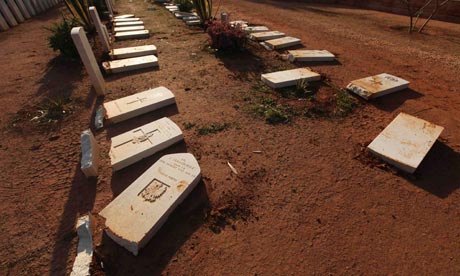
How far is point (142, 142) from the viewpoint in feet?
8.69

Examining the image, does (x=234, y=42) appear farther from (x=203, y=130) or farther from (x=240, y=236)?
(x=240, y=236)

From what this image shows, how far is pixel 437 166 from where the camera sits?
8.13ft

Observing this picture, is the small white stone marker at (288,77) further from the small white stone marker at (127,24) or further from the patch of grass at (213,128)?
the small white stone marker at (127,24)

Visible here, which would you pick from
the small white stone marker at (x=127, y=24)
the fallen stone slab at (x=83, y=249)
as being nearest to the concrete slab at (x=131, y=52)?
the small white stone marker at (x=127, y=24)

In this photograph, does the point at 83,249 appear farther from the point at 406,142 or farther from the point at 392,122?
the point at 392,122

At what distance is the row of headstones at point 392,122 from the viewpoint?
2486 millimetres

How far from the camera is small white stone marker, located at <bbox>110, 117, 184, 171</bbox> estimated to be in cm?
246

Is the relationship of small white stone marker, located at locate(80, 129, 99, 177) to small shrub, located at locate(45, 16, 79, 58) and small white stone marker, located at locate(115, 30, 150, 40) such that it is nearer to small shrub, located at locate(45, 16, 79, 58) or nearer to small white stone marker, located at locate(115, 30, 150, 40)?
small shrub, located at locate(45, 16, 79, 58)

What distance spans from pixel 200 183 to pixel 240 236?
704 mm

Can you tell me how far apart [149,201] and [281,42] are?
197 inches

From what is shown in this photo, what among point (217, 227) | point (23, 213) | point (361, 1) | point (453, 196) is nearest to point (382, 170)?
point (453, 196)

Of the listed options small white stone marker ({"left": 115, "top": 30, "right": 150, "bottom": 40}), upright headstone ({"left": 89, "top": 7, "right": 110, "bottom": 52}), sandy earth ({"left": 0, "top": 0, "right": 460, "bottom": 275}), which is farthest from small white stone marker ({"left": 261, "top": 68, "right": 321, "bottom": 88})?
small white stone marker ({"left": 115, "top": 30, "right": 150, "bottom": 40})

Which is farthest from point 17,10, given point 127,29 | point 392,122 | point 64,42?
point 392,122

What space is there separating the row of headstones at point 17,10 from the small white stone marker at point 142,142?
26.0ft
